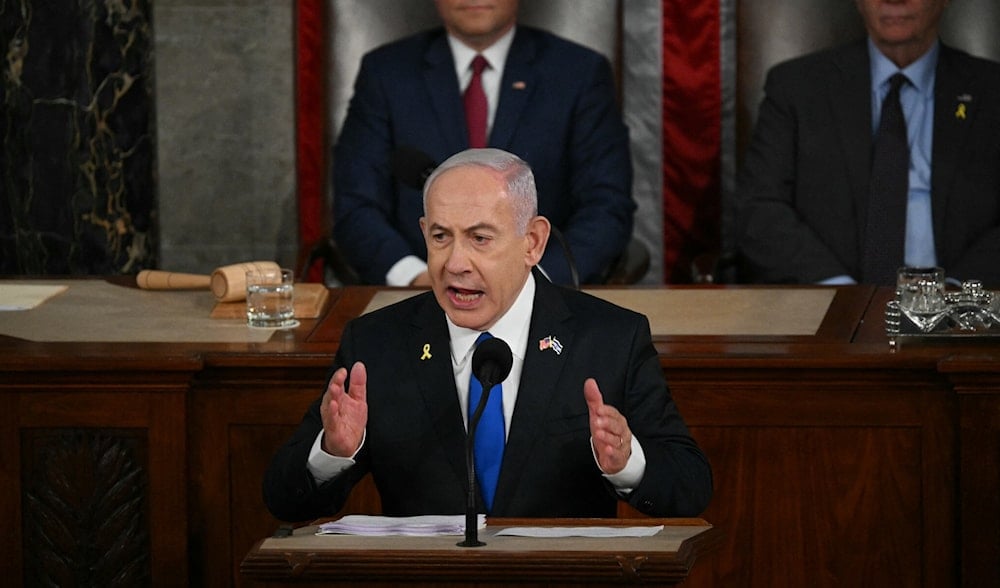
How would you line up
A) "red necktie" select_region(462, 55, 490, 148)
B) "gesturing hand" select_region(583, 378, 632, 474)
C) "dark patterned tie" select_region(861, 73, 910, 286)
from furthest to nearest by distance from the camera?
"red necktie" select_region(462, 55, 490, 148) → "dark patterned tie" select_region(861, 73, 910, 286) → "gesturing hand" select_region(583, 378, 632, 474)

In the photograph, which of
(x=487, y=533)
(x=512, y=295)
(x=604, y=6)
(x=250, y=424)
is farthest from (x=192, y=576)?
(x=604, y=6)

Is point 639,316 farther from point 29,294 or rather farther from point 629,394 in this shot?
point 29,294

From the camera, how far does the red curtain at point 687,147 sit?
5352mm

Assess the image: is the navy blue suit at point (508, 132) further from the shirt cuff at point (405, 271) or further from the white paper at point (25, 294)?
the white paper at point (25, 294)

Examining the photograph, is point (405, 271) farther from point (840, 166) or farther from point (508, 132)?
point (840, 166)

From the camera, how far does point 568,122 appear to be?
487cm

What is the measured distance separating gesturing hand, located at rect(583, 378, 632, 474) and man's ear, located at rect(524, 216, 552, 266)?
0.39 m

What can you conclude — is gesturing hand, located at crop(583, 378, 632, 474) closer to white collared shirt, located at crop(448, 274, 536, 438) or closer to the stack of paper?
the stack of paper

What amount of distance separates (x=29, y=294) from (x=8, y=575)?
2.98ft

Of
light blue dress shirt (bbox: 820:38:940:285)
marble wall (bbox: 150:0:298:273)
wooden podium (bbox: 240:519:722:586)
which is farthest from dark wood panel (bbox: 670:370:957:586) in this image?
marble wall (bbox: 150:0:298:273)

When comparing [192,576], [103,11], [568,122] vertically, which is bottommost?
[192,576]

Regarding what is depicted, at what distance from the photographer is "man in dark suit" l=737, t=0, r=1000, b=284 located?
4.75 m

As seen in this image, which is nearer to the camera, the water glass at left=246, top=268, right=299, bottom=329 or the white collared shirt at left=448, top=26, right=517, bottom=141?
the water glass at left=246, top=268, right=299, bottom=329

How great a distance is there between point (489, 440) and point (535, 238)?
1.04 ft
